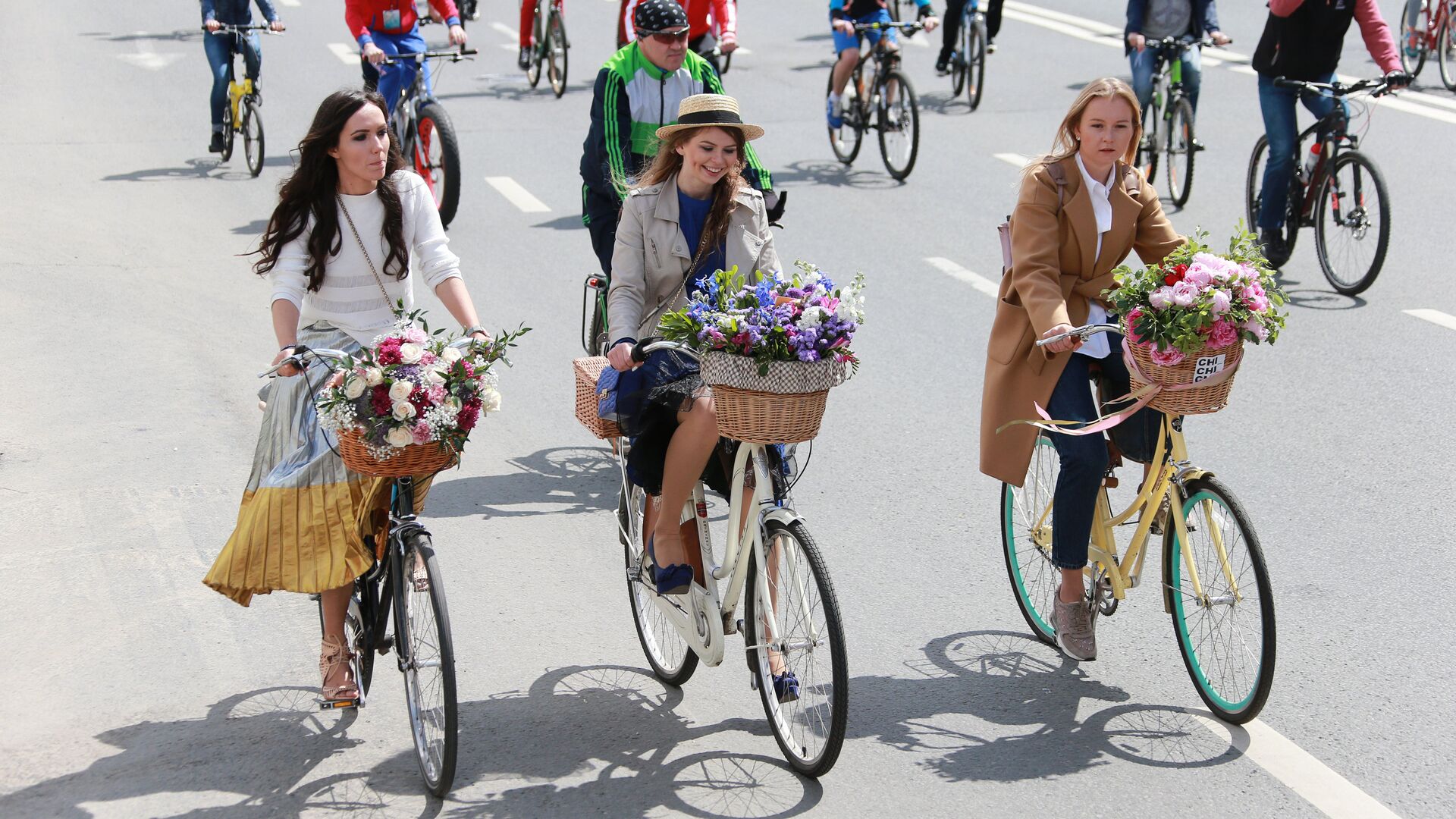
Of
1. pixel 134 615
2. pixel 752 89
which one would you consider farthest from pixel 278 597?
pixel 752 89

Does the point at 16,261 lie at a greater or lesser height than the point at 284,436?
lesser

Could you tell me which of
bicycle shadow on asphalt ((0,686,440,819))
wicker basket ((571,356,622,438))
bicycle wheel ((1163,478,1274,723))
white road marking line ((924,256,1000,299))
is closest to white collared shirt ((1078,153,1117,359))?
bicycle wheel ((1163,478,1274,723))

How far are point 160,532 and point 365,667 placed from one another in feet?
6.44

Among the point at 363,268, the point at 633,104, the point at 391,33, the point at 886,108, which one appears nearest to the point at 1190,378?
the point at 363,268

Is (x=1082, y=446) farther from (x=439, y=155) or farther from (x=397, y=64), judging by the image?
(x=397, y=64)

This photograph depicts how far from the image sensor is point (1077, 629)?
5.16 meters

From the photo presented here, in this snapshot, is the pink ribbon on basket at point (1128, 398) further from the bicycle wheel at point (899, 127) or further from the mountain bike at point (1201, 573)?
the bicycle wheel at point (899, 127)

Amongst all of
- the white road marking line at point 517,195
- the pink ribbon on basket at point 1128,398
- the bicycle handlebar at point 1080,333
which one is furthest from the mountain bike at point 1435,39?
the bicycle handlebar at point 1080,333

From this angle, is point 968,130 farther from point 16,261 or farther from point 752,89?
point 16,261

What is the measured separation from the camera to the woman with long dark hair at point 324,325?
469 centimetres

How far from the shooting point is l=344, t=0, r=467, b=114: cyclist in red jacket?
11.6m

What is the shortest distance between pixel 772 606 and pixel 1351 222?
6414mm

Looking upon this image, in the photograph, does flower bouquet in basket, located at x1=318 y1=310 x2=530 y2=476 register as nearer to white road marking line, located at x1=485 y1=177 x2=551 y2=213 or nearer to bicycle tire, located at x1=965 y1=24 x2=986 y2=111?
white road marking line, located at x1=485 y1=177 x2=551 y2=213

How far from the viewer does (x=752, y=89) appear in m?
17.0
